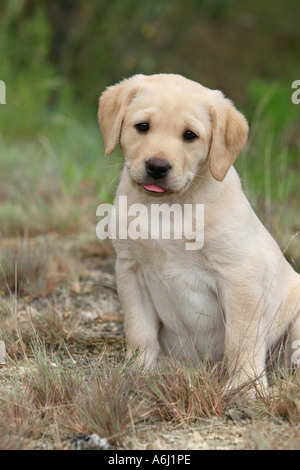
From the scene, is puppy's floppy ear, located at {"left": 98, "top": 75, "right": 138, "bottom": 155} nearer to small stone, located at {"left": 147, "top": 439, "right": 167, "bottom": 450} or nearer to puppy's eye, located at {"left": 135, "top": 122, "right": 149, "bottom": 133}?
puppy's eye, located at {"left": 135, "top": 122, "right": 149, "bottom": 133}

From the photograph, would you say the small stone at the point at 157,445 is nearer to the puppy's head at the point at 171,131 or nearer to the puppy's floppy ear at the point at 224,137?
the puppy's head at the point at 171,131

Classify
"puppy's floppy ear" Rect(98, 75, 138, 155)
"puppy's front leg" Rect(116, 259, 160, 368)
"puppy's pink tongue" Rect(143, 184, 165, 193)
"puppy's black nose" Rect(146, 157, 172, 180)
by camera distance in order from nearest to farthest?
"puppy's black nose" Rect(146, 157, 172, 180) → "puppy's pink tongue" Rect(143, 184, 165, 193) → "puppy's floppy ear" Rect(98, 75, 138, 155) → "puppy's front leg" Rect(116, 259, 160, 368)

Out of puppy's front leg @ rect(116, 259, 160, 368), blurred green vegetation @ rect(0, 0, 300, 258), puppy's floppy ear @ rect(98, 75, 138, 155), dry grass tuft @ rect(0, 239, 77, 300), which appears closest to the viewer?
puppy's floppy ear @ rect(98, 75, 138, 155)

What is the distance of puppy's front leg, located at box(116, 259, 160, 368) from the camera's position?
3471 mm

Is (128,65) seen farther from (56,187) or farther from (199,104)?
(199,104)

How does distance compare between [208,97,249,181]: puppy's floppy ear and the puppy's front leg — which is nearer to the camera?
[208,97,249,181]: puppy's floppy ear

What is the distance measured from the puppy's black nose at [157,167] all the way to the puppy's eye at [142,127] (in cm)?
22

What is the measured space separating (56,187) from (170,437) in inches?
136

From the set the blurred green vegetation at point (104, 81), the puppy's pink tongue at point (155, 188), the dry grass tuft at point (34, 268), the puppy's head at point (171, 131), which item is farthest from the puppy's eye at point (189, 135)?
the dry grass tuft at point (34, 268)

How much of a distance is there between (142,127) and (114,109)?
26 cm

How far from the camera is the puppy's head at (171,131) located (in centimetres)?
308

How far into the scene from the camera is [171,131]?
311 centimetres

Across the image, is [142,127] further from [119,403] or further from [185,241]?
[119,403]

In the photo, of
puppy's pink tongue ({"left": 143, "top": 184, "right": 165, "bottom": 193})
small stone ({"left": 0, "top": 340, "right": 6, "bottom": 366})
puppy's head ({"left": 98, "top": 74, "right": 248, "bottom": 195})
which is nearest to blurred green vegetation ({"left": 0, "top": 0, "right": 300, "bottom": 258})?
puppy's head ({"left": 98, "top": 74, "right": 248, "bottom": 195})
